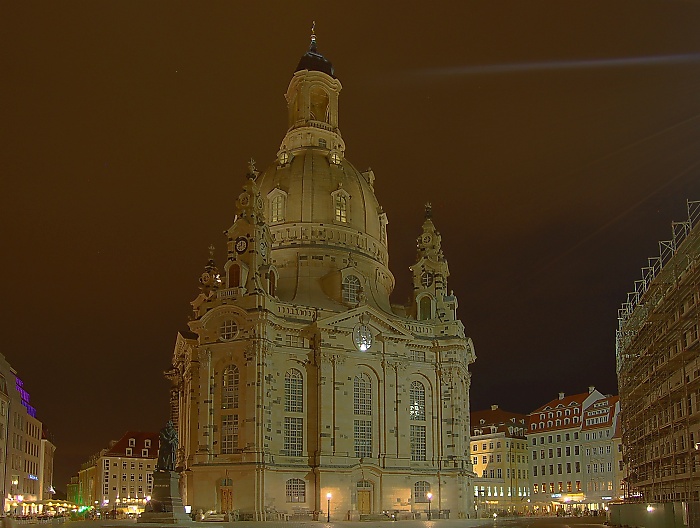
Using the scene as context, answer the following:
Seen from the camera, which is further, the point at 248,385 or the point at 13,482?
the point at 13,482

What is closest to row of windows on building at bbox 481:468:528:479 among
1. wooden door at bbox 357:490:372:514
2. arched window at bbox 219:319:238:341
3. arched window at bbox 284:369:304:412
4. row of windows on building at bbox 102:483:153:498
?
row of windows on building at bbox 102:483:153:498

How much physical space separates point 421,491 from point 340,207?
1147 inches

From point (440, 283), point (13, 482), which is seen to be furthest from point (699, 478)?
point (13, 482)

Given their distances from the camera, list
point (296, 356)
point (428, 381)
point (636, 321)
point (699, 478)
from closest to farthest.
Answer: point (699, 478) < point (636, 321) < point (296, 356) < point (428, 381)

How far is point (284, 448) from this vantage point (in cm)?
8100

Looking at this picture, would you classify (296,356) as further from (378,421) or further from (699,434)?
(699,434)

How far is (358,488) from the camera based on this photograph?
82.8 m

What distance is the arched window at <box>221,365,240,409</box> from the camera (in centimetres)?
8094

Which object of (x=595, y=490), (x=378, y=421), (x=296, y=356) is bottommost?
(x=595, y=490)

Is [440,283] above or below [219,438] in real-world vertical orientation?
above

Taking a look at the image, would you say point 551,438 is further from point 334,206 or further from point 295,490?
point 295,490

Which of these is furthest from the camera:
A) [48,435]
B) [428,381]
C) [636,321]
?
[48,435]

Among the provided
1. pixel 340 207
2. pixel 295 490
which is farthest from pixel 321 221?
pixel 295 490

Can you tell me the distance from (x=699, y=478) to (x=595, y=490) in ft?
235
